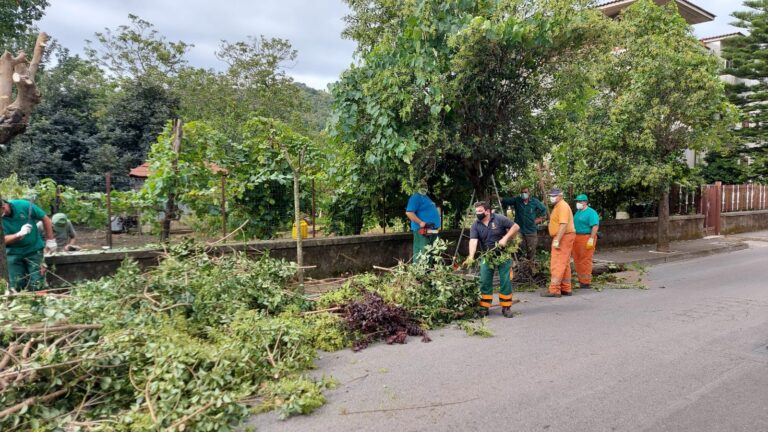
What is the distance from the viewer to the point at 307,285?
816cm

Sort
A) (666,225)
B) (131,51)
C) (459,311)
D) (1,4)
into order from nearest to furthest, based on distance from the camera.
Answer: (459,311), (666,225), (1,4), (131,51)

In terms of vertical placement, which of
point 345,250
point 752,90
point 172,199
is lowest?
point 345,250

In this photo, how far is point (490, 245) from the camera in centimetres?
697

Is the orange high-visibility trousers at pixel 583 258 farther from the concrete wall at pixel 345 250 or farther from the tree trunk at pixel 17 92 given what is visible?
the tree trunk at pixel 17 92

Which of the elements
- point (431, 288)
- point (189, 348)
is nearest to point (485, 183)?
point (431, 288)

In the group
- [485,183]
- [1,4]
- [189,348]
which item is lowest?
[189,348]

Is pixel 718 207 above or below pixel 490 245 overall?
above

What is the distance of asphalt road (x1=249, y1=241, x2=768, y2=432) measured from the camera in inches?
147

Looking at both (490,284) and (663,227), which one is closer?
(490,284)

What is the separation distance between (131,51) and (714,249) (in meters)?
28.2

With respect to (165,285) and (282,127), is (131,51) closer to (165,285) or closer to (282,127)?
(282,127)

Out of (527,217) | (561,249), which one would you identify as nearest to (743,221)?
(527,217)

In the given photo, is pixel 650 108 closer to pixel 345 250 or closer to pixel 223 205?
pixel 345 250

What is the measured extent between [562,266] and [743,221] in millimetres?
16404
